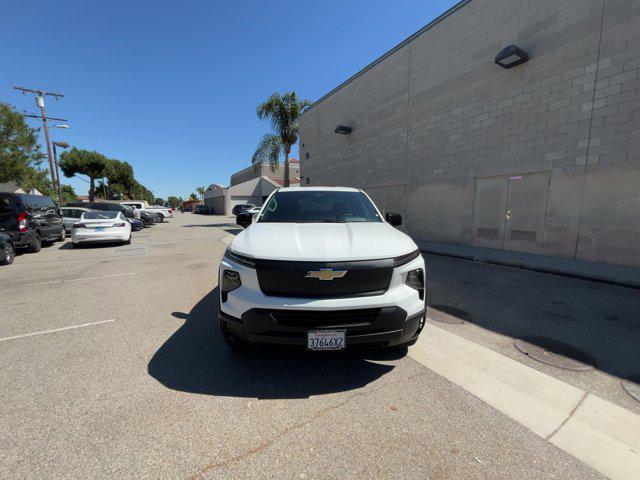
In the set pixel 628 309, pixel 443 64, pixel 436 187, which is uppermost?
pixel 443 64

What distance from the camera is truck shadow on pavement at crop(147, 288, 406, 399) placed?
2516 millimetres

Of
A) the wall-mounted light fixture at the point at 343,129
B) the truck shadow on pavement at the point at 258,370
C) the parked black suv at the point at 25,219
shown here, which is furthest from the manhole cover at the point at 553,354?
the wall-mounted light fixture at the point at 343,129

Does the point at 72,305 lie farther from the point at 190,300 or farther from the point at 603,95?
the point at 603,95

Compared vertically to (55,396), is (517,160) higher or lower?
higher

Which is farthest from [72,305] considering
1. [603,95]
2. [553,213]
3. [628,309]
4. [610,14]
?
[610,14]

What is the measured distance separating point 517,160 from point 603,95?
2284 millimetres

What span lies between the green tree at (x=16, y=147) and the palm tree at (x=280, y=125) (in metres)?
15.6

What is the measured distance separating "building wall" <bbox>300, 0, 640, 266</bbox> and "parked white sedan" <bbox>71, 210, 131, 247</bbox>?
1166 cm

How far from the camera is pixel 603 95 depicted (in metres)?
7.13

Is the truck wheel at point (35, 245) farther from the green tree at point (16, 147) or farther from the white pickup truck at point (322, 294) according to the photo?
the green tree at point (16, 147)

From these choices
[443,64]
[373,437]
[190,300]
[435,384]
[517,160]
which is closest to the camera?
[373,437]

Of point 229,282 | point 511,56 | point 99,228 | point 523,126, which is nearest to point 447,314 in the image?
point 229,282

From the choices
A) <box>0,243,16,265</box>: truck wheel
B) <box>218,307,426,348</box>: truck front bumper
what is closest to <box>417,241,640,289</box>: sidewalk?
<box>218,307,426,348</box>: truck front bumper

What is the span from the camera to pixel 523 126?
873 cm
